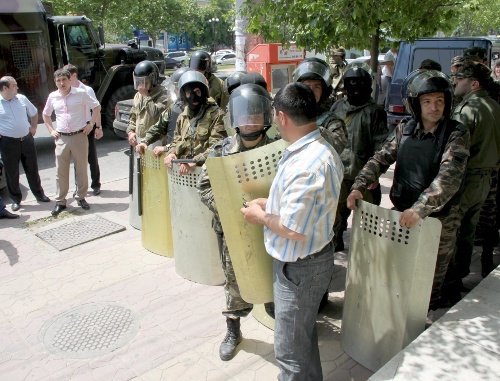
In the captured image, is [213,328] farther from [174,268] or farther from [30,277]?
[30,277]

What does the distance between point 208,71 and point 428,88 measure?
3.49 meters

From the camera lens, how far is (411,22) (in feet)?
15.4

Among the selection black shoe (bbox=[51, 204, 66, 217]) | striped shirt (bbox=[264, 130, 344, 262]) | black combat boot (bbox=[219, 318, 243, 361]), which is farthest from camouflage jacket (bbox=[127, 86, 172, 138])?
striped shirt (bbox=[264, 130, 344, 262])

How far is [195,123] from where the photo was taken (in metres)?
4.13

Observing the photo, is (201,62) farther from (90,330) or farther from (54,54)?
(54,54)

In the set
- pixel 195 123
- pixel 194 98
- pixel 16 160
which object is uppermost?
pixel 194 98

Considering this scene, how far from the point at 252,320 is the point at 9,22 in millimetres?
8107

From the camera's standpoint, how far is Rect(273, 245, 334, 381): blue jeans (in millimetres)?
2471

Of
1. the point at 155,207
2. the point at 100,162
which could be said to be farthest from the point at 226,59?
the point at 155,207

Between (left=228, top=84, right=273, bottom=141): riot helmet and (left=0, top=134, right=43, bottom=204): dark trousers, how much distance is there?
4.53 m

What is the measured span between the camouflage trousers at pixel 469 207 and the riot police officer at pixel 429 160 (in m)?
0.69

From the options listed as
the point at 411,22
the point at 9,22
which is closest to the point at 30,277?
the point at 411,22

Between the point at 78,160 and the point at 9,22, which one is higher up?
the point at 9,22

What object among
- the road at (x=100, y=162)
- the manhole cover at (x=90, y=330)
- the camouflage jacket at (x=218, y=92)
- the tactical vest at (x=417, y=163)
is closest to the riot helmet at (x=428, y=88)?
the tactical vest at (x=417, y=163)
